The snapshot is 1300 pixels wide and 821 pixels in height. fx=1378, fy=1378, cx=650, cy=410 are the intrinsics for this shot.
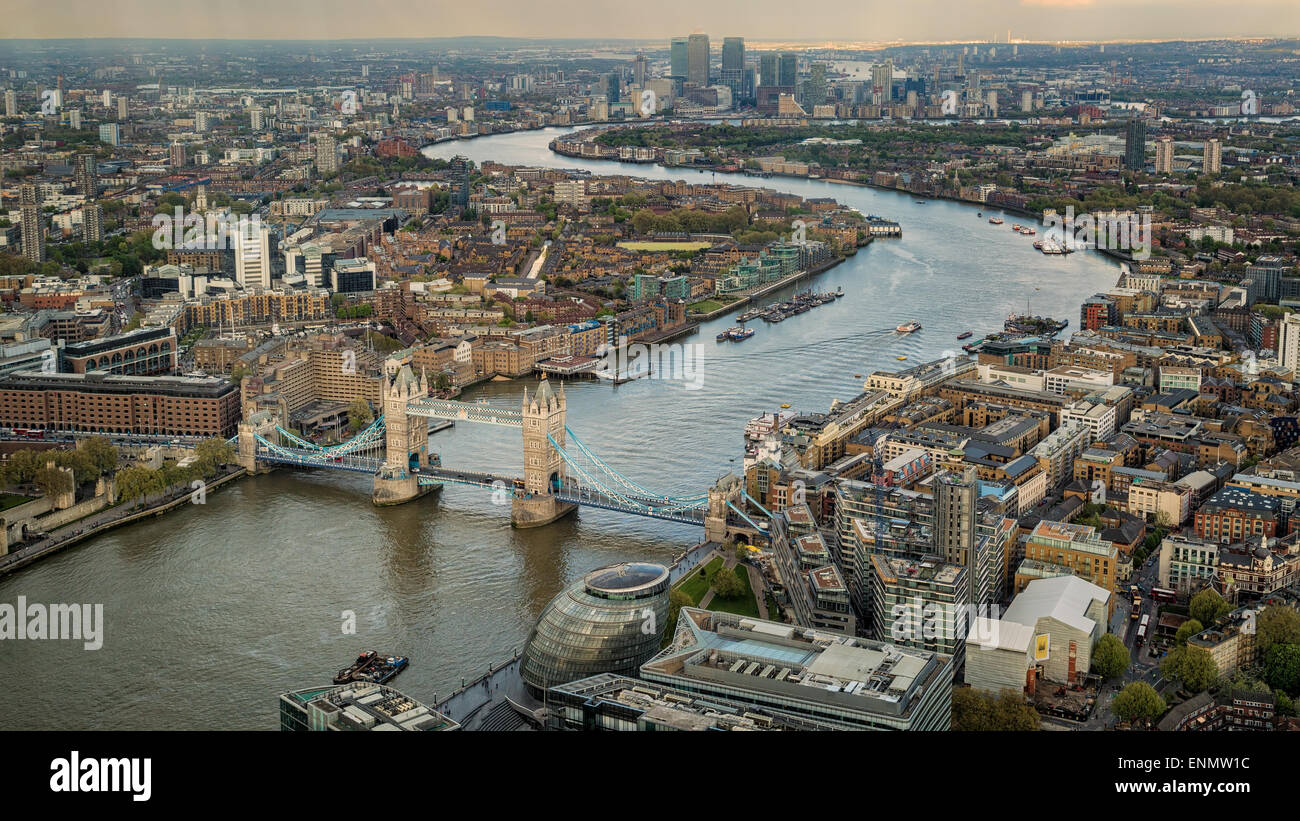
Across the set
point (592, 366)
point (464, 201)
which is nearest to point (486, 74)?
point (464, 201)

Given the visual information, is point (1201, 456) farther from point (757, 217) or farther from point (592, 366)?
point (757, 217)

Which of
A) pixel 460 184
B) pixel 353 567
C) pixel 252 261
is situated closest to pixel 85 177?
pixel 460 184

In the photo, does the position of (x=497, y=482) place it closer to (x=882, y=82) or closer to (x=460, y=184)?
(x=460, y=184)

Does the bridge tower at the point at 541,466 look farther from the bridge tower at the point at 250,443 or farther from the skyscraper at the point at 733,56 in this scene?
the skyscraper at the point at 733,56
